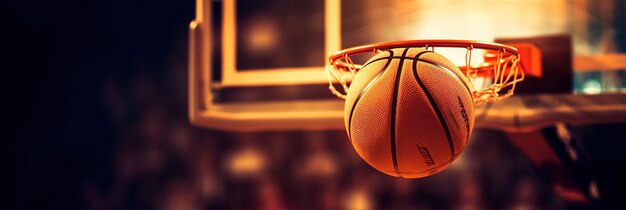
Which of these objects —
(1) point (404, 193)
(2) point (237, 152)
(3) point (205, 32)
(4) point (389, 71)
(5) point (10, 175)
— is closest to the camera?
(4) point (389, 71)

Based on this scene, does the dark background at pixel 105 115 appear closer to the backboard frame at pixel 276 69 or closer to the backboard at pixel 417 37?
the backboard at pixel 417 37

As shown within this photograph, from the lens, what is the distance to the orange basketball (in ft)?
5.13

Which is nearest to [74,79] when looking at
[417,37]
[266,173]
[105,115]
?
[105,115]

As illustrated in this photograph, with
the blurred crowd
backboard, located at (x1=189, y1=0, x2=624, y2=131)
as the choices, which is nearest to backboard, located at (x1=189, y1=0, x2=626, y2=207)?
backboard, located at (x1=189, y1=0, x2=624, y2=131)

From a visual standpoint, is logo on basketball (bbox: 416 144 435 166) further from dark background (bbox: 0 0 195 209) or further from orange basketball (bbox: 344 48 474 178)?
dark background (bbox: 0 0 195 209)

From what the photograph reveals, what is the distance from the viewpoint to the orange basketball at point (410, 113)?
61.6 inches

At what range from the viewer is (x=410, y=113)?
1563mm

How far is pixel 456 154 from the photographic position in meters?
1.66

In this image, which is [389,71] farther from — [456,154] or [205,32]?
[205,32]

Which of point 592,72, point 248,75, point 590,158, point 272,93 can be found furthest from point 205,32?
point 590,158

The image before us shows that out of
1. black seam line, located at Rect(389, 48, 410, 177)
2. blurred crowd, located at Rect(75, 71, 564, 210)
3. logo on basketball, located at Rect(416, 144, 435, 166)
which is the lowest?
blurred crowd, located at Rect(75, 71, 564, 210)

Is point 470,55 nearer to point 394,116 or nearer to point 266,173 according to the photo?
point 394,116

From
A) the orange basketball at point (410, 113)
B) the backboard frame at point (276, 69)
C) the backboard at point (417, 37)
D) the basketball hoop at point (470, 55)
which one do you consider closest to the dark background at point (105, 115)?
the backboard at point (417, 37)

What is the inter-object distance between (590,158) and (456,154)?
80.4 inches
